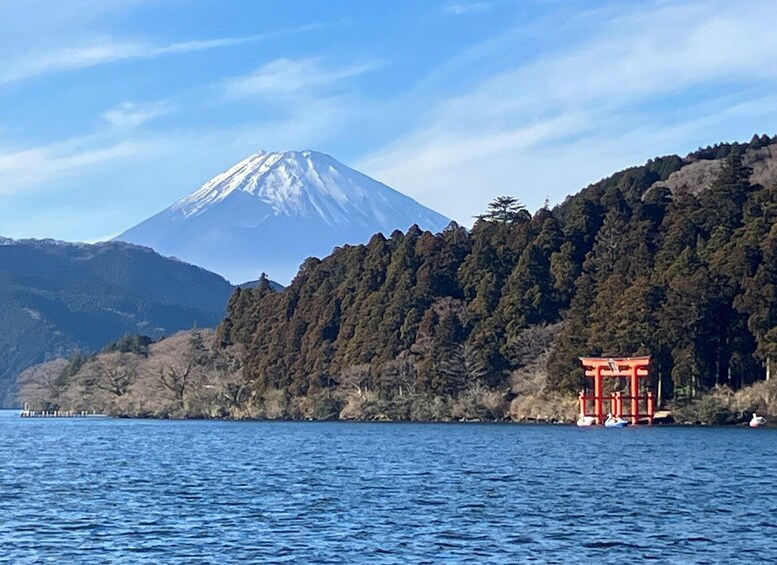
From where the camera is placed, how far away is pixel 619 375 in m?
62.7

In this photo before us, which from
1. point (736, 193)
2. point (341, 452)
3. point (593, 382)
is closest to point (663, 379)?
point (593, 382)

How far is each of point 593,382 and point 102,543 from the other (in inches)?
1864

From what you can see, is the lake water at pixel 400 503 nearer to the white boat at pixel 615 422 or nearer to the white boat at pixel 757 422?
the white boat at pixel 757 422

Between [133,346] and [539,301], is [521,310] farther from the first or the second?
[133,346]

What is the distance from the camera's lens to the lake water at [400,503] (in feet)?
70.6

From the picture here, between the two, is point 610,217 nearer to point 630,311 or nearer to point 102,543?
point 630,311

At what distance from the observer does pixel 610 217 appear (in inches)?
3162

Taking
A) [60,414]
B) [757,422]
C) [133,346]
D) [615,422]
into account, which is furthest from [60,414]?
[757,422]

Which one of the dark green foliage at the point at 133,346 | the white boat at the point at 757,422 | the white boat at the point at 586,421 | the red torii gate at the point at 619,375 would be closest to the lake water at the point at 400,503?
the white boat at the point at 757,422

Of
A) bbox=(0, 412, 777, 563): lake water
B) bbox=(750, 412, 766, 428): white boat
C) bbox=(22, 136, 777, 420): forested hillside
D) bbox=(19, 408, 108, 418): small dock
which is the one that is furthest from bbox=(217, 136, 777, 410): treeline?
bbox=(19, 408, 108, 418): small dock

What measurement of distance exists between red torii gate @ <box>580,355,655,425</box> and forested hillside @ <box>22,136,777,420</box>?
6.09 ft

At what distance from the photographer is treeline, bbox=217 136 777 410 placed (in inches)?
2539

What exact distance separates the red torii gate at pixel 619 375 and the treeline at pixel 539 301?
70.1 inches

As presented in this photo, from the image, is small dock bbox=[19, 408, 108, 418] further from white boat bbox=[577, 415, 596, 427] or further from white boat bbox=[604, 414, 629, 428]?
white boat bbox=[604, 414, 629, 428]
